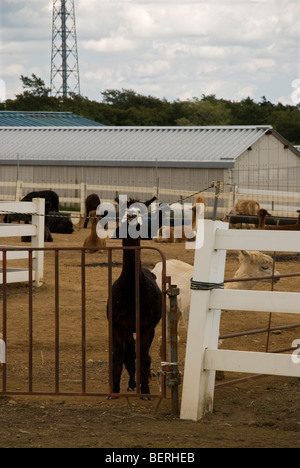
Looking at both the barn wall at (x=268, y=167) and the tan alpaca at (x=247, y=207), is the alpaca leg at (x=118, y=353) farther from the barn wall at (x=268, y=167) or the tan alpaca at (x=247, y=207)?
the barn wall at (x=268, y=167)

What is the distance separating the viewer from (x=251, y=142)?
32188 millimetres

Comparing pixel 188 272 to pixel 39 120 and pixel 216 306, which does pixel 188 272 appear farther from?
pixel 39 120

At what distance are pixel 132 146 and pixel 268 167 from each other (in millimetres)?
6443

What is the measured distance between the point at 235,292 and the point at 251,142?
27.2 metres

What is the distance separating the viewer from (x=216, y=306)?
560cm

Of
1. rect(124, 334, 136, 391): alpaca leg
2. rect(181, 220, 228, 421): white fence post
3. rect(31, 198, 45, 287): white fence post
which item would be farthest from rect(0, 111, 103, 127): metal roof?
rect(181, 220, 228, 421): white fence post

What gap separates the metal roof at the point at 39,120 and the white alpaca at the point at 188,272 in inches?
1469

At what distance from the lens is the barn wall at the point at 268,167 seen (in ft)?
103

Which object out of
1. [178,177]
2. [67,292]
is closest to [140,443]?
[67,292]

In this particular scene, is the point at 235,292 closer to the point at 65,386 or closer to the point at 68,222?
the point at 65,386

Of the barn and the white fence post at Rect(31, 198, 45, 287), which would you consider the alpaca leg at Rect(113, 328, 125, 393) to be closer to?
the white fence post at Rect(31, 198, 45, 287)

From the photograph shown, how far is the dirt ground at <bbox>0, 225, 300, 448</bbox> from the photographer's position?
16.2ft

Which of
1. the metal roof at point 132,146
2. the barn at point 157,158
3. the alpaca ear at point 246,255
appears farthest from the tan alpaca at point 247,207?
the alpaca ear at point 246,255

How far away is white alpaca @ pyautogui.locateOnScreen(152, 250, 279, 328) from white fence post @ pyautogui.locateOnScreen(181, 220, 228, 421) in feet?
7.91
